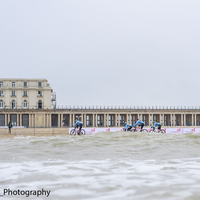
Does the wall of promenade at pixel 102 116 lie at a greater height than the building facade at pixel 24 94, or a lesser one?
lesser

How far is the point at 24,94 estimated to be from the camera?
9412 centimetres

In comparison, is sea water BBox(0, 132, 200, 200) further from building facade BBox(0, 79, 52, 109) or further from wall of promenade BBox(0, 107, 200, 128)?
building facade BBox(0, 79, 52, 109)

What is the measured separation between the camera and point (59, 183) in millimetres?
6531

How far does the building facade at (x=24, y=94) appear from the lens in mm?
93125

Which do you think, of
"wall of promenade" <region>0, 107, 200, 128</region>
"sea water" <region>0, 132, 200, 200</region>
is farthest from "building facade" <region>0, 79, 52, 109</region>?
"sea water" <region>0, 132, 200, 200</region>

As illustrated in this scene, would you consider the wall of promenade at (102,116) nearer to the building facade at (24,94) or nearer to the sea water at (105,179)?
the building facade at (24,94)

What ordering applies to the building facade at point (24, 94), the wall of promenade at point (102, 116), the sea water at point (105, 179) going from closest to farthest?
the sea water at point (105, 179)
the wall of promenade at point (102, 116)
the building facade at point (24, 94)

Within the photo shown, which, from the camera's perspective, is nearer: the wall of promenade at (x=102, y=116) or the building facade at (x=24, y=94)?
the wall of promenade at (x=102, y=116)

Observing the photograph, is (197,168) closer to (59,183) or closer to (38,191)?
(59,183)

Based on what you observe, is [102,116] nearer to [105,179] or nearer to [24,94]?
[24,94]

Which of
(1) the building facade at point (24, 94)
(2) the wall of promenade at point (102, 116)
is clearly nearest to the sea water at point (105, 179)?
(2) the wall of promenade at point (102, 116)

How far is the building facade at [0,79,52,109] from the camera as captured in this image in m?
93.1

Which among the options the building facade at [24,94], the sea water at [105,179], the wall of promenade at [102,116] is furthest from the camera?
the building facade at [24,94]

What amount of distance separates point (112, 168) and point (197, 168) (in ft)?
8.07
